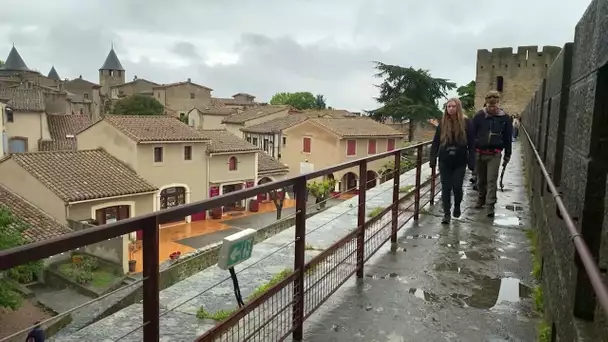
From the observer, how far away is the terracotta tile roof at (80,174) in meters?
20.6

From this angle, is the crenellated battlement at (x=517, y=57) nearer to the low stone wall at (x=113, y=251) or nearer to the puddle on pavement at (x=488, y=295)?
the low stone wall at (x=113, y=251)

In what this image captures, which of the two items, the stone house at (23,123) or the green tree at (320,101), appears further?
the green tree at (320,101)

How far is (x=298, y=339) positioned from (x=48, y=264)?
16947 mm

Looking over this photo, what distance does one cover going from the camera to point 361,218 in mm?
4281

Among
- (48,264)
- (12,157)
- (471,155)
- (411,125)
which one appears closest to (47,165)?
(12,157)

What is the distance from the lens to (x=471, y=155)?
612 cm

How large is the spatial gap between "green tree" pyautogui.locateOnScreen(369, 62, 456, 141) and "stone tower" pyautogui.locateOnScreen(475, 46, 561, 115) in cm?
291

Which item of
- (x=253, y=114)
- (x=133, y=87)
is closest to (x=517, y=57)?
(x=253, y=114)

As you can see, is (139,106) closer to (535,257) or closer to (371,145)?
(371,145)

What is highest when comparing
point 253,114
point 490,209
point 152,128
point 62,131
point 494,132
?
point 253,114

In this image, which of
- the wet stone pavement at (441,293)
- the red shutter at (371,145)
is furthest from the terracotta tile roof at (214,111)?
the wet stone pavement at (441,293)

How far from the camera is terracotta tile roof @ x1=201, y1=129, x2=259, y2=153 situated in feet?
101

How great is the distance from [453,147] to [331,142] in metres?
31.8

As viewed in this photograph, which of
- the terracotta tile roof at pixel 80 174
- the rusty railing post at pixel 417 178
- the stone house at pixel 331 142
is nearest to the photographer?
the rusty railing post at pixel 417 178
